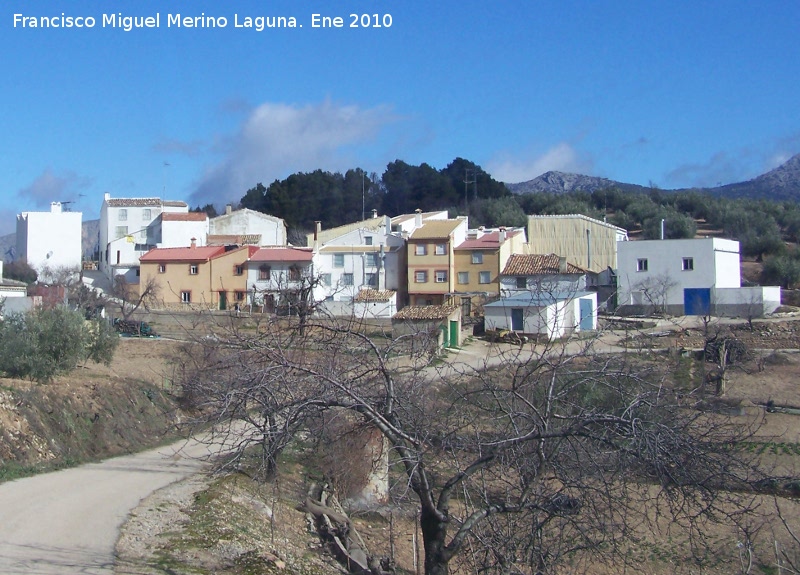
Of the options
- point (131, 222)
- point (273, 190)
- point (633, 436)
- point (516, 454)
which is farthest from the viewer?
point (273, 190)

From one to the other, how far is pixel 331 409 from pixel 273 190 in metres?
75.1

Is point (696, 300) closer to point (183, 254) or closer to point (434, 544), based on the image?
point (183, 254)

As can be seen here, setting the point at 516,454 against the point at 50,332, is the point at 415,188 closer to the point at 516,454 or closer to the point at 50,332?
the point at 50,332

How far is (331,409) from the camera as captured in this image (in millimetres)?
7699

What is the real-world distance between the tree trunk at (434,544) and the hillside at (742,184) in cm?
15509

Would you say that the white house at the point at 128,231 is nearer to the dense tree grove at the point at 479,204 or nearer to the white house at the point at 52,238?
the white house at the point at 52,238

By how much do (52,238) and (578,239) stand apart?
4165cm

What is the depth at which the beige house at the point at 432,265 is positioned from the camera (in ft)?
158

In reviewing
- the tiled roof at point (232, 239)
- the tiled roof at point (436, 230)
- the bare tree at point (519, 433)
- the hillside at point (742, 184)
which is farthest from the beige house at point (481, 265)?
the hillside at point (742, 184)

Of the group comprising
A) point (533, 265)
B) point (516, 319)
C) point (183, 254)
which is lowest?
point (516, 319)

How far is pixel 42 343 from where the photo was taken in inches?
736

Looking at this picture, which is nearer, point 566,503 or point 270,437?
point 270,437

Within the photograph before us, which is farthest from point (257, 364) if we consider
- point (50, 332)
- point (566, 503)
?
point (50, 332)

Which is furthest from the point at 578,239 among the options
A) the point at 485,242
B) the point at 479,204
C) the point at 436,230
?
the point at 479,204
